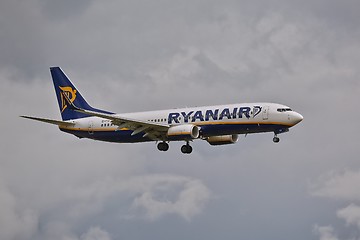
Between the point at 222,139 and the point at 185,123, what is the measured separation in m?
7.93

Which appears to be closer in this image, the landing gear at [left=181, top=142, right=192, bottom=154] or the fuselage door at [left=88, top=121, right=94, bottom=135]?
the landing gear at [left=181, top=142, right=192, bottom=154]

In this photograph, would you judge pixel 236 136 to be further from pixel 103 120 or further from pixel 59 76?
pixel 59 76

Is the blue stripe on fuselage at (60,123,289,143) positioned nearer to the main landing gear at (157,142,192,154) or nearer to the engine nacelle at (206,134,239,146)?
the main landing gear at (157,142,192,154)

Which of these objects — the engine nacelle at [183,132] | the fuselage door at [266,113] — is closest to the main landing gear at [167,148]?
the engine nacelle at [183,132]

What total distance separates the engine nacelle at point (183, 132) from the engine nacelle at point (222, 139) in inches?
337

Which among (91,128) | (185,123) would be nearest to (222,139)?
(185,123)

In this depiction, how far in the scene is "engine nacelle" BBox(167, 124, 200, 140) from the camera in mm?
94000

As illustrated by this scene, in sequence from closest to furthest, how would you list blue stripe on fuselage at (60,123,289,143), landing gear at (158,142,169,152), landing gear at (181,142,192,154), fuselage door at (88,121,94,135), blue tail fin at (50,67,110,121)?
blue stripe on fuselage at (60,123,289,143) → landing gear at (158,142,169,152) → landing gear at (181,142,192,154) → fuselage door at (88,121,94,135) → blue tail fin at (50,67,110,121)

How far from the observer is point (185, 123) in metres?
96.8

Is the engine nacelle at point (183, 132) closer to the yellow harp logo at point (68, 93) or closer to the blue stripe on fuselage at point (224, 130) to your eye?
the blue stripe on fuselage at point (224, 130)

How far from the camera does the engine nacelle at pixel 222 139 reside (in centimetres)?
10306

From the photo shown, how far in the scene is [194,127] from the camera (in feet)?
311

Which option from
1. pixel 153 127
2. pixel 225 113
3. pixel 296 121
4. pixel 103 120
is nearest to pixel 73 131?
pixel 103 120

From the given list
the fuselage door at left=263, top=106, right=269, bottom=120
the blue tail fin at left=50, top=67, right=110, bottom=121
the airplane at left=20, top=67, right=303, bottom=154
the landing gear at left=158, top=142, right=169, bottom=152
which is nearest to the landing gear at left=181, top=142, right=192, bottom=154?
the airplane at left=20, top=67, right=303, bottom=154
